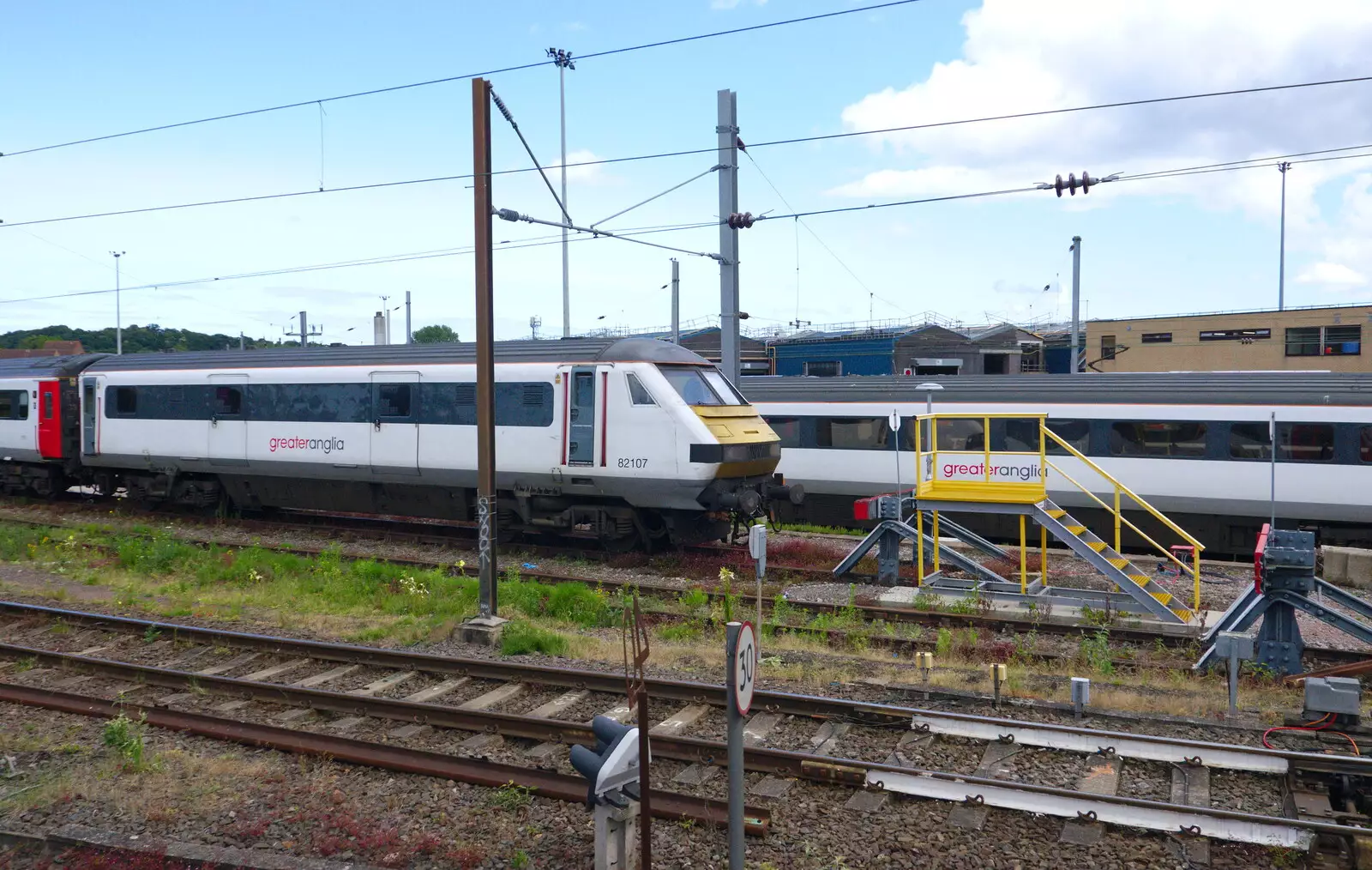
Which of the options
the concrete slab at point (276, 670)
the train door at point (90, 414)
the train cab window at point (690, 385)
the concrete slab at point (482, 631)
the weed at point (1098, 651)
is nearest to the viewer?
the weed at point (1098, 651)

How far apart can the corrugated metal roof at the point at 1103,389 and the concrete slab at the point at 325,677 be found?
11113mm

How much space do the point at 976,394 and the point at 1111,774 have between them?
11.9 m

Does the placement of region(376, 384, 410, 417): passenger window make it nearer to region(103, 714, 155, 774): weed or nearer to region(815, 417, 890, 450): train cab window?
region(815, 417, 890, 450): train cab window

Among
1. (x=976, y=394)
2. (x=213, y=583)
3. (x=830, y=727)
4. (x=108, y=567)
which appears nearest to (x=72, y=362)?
(x=108, y=567)

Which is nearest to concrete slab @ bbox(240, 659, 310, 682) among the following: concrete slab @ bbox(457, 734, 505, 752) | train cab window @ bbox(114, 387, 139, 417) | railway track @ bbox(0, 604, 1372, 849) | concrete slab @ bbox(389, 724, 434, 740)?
railway track @ bbox(0, 604, 1372, 849)

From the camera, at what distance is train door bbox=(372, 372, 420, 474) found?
17328 mm

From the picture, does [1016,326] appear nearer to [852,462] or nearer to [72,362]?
[852,462]

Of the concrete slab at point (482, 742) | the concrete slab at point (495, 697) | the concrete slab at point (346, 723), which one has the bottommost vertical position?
the concrete slab at point (346, 723)

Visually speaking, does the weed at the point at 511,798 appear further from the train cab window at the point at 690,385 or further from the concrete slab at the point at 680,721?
the train cab window at the point at 690,385

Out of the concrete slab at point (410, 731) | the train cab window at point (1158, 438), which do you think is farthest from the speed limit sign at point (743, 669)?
the train cab window at point (1158, 438)

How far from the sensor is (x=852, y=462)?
765 inches

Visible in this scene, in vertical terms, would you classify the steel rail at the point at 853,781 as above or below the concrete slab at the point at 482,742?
above

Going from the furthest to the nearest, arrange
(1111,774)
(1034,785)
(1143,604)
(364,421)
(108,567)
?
1. (364,421)
2. (108,567)
3. (1143,604)
4. (1111,774)
5. (1034,785)

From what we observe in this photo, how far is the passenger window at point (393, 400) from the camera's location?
17.4 meters
